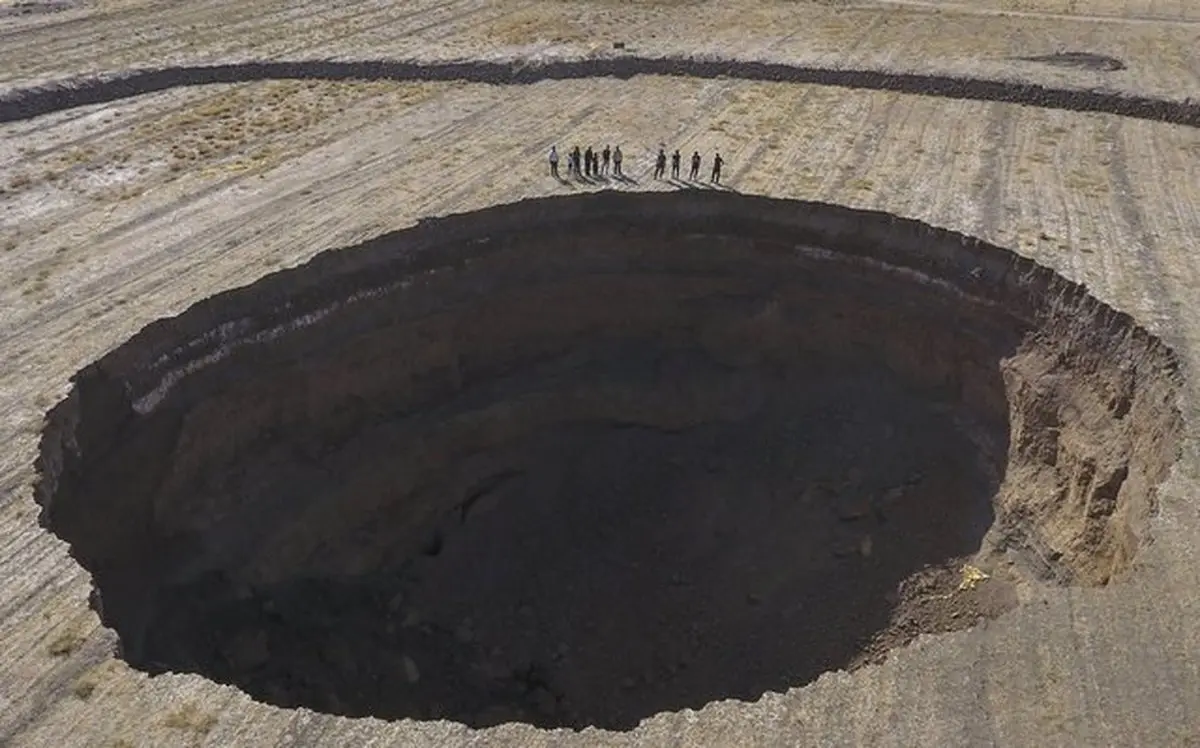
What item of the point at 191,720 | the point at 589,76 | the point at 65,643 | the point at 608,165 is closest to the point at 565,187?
the point at 608,165

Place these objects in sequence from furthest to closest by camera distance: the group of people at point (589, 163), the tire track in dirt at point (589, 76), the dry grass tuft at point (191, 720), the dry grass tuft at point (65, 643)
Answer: the tire track in dirt at point (589, 76)
the group of people at point (589, 163)
the dry grass tuft at point (65, 643)
the dry grass tuft at point (191, 720)

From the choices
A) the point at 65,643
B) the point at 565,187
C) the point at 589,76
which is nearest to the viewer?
the point at 65,643

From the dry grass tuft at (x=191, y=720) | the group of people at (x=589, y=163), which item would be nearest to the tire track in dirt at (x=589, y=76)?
the group of people at (x=589, y=163)

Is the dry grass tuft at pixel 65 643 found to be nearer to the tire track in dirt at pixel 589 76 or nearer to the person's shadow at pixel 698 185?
the person's shadow at pixel 698 185

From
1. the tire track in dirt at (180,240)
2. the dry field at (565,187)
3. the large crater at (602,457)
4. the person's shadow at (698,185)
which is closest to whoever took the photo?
the dry field at (565,187)

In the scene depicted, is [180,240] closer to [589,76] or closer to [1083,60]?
[589,76]

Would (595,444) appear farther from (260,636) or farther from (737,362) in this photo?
(260,636)

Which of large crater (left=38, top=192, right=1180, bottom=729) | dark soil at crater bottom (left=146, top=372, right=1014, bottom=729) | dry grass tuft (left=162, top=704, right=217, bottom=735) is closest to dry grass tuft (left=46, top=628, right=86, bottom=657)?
dry grass tuft (left=162, top=704, right=217, bottom=735)

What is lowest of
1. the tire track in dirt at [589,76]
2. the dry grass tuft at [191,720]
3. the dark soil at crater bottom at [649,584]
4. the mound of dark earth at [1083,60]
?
the dark soil at crater bottom at [649,584]
